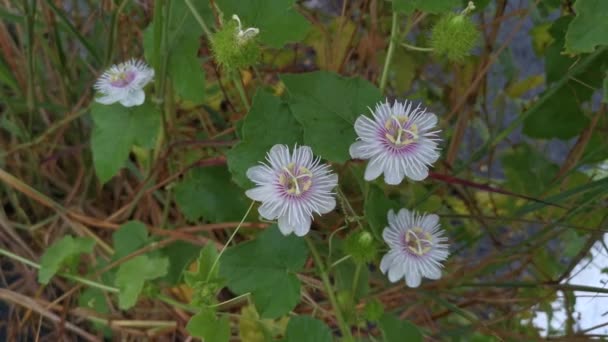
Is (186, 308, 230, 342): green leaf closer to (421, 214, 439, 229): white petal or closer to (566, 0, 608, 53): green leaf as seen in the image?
(421, 214, 439, 229): white petal

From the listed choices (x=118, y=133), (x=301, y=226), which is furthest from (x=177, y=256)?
(x=301, y=226)

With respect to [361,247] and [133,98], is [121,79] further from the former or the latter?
[361,247]

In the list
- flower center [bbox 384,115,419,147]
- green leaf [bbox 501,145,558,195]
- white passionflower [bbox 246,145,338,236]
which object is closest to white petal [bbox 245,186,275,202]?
white passionflower [bbox 246,145,338,236]

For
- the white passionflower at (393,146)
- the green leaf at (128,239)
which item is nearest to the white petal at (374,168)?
the white passionflower at (393,146)

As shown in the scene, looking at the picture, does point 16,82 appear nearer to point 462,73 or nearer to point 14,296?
point 14,296

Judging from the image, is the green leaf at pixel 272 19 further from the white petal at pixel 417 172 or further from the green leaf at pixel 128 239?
the green leaf at pixel 128 239
